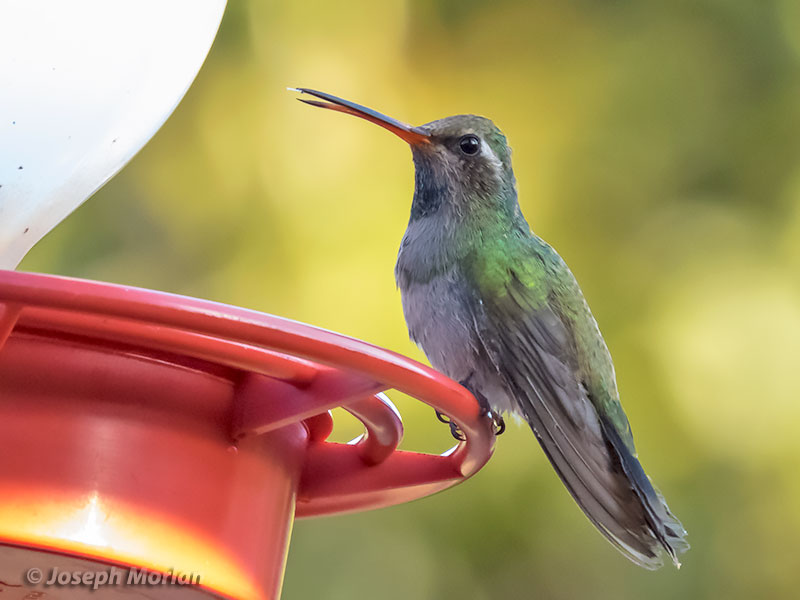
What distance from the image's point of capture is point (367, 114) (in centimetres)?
198

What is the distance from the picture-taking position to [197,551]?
1182mm

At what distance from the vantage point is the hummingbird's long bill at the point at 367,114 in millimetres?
1911

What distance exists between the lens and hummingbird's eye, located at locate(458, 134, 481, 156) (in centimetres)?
268

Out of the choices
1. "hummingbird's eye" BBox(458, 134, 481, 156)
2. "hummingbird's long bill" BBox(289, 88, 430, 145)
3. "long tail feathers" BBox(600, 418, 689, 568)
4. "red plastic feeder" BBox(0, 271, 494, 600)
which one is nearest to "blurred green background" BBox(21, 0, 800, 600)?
"hummingbird's eye" BBox(458, 134, 481, 156)

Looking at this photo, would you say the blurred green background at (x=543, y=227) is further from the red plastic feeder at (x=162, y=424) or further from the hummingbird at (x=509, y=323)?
the red plastic feeder at (x=162, y=424)

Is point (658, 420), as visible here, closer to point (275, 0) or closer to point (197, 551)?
point (275, 0)

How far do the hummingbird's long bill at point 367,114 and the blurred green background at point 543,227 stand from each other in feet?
2.14

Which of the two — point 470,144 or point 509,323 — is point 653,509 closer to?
point 509,323

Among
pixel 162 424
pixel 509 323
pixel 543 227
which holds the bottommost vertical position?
pixel 162 424

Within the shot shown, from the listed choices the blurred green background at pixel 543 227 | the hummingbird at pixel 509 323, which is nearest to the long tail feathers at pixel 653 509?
the hummingbird at pixel 509 323

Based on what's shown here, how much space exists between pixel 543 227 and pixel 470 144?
0.58 metres

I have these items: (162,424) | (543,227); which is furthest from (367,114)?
(543,227)

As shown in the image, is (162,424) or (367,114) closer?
(162,424)

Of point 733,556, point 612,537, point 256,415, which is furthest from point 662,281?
point 256,415
